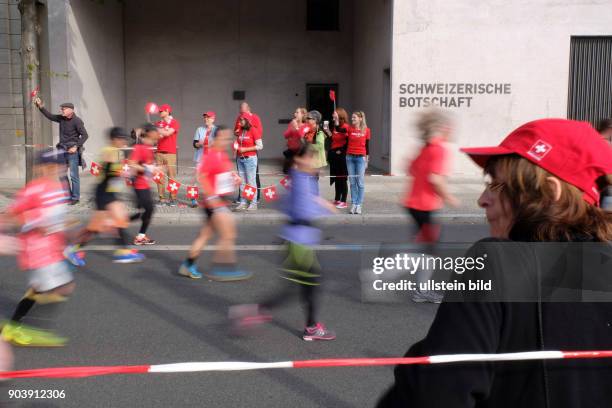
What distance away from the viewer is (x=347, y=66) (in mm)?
22297

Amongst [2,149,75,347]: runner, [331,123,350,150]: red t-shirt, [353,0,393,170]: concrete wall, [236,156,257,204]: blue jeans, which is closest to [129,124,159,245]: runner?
[2,149,75,347]: runner

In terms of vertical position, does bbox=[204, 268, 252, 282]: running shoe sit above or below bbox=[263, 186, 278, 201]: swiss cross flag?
below

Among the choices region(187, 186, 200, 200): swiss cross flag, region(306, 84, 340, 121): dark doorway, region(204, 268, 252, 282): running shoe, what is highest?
region(306, 84, 340, 121): dark doorway

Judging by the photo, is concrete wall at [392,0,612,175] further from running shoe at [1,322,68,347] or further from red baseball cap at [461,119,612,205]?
red baseball cap at [461,119,612,205]

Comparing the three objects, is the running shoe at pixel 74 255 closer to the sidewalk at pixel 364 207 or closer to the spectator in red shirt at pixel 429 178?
the sidewalk at pixel 364 207

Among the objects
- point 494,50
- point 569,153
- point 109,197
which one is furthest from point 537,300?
point 494,50

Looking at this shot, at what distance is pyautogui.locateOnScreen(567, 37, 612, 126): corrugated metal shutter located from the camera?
1616cm

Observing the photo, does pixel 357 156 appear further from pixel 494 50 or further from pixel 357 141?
pixel 494 50

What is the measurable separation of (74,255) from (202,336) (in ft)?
10.8

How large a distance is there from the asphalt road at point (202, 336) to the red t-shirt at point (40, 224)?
0.76 metres

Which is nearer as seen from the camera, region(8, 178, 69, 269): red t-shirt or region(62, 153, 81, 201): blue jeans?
region(8, 178, 69, 269): red t-shirt

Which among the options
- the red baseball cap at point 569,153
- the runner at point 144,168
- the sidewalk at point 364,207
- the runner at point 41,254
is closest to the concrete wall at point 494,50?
the sidewalk at point 364,207

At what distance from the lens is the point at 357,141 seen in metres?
11.3

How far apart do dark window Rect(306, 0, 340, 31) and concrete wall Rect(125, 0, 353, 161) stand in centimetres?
22
